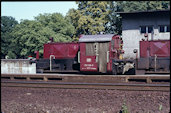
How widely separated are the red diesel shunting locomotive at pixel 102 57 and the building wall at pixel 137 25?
1006 centimetres

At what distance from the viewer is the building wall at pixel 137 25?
897 inches

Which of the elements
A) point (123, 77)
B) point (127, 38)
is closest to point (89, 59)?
point (123, 77)

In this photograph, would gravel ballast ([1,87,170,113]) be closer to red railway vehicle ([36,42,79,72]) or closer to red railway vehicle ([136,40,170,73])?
red railway vehicle ([136,40,170,73])

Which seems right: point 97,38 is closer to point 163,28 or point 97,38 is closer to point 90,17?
point 163,28

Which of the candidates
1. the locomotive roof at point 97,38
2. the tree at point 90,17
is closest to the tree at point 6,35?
the tree at point 90,17

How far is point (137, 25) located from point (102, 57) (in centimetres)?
1350

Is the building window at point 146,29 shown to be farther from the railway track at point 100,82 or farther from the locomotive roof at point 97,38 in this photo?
the railway track at point 100,82

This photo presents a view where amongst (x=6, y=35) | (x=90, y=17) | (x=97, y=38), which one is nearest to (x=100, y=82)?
(x=97, y=38)

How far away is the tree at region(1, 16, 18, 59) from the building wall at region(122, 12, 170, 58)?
20630 millimetres

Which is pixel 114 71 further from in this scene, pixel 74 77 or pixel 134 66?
pixel 74 77

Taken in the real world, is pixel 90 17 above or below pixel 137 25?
above

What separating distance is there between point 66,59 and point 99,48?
313 centimetres

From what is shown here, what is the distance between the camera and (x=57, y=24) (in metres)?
30.9

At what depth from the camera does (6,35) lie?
40.7 meters
